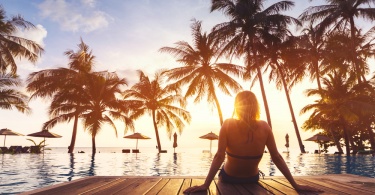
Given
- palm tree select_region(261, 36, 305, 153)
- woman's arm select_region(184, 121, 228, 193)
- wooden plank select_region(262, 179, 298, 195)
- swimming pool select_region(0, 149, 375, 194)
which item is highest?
palm tree select_region(261, 36, 305, 153)

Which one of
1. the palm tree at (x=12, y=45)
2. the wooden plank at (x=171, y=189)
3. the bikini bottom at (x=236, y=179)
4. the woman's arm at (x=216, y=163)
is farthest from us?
the palm tree at (x=12, y=45)

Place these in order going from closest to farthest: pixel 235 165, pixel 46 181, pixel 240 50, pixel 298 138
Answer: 1. pixel 235 165
2. pixel 46 181
3. pixel 240 50
4. pixel 298 138

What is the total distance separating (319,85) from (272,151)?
30.1 m

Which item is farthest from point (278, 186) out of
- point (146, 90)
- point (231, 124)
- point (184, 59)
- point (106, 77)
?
point (146, 90)

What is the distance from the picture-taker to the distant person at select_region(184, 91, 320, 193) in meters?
3.50

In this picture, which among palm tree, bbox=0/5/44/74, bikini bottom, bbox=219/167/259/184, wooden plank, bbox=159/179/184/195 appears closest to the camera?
wooden plank, bbox=159/179/184/195

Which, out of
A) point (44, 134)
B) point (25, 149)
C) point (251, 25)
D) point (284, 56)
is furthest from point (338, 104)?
point (25, 149)

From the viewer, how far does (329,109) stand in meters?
28.2

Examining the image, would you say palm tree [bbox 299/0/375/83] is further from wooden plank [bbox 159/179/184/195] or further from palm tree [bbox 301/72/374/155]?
wooden plank [bbox 159/179/184/195]

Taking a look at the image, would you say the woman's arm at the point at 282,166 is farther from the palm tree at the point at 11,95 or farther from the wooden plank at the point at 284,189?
the palm tree at the point at 11,95

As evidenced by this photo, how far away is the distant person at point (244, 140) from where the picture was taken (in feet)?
11.5

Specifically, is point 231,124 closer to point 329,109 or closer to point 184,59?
point 184,59

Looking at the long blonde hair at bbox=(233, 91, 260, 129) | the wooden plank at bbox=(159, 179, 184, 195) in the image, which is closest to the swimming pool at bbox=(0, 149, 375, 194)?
the wooden plank at bbox=(159, 179, 184, 195)

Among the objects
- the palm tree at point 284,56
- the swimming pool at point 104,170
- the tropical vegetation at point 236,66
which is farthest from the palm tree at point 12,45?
the palm tree at point 284,56
